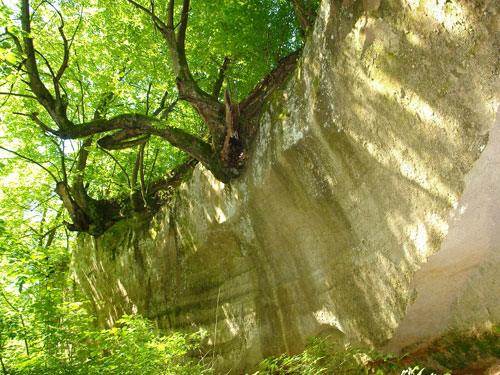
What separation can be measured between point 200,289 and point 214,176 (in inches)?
114

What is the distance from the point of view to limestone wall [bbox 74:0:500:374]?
149 inches

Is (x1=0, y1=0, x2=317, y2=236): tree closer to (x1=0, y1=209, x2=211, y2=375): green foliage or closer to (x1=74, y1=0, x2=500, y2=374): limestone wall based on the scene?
(x1=74, y1=0, x2=500, y2=374): limestone wall

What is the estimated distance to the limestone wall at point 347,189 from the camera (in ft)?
12.5

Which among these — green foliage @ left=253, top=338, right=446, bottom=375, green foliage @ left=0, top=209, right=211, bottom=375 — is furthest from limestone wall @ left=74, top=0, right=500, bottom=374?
green foliage @ left=0, top=209, right=211, bottom=375

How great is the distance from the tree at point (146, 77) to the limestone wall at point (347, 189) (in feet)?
3.33

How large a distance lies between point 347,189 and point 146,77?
8.23 m

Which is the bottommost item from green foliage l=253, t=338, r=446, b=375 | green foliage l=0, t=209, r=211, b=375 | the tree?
green foliage l=253, t=338, r=446, b=375

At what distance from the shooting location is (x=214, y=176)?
715 cm

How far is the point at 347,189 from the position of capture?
5.24 meters

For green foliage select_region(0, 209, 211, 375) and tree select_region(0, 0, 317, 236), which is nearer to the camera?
green foliage select_region(0, 209, 211, 375)

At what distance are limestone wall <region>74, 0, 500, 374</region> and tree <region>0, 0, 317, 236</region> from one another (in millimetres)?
1015

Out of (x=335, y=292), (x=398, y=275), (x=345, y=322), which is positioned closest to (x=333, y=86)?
(x=398, y=275)

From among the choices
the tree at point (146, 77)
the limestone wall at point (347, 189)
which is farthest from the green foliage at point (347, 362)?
the tree at point (146, 77)

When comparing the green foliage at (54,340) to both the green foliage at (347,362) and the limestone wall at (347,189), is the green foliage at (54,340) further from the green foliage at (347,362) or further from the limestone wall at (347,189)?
the limestone wall at (347,189)
